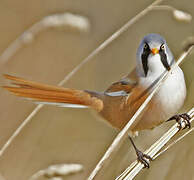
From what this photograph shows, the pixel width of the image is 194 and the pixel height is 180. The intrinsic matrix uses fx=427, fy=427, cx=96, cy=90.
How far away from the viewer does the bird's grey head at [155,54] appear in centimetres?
211

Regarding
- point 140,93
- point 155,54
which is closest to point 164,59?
point 155,54

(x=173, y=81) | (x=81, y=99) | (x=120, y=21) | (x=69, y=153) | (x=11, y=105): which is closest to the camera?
(x=173, y=81)

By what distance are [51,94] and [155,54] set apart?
0.56 metres

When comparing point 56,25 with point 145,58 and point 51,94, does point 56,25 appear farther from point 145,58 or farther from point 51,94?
point 145,58

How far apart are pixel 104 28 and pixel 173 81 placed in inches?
58.7

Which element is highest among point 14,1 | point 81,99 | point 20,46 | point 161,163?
point 14,1

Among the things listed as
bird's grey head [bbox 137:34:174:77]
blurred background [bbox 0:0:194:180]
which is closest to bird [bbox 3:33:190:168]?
bird's grey head [bbox 137:34:174:77]

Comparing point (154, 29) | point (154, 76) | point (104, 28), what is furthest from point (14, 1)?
point (154, 76)

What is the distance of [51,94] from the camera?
218 cm

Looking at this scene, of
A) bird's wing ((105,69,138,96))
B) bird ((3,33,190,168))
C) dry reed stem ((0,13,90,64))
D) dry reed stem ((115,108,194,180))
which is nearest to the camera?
dry reed stem ((115,108,194,180))

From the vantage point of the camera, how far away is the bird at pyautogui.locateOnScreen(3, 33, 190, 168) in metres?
2.09

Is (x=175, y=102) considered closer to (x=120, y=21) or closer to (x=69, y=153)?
(x=69, y=153)

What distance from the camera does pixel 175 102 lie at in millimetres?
2098

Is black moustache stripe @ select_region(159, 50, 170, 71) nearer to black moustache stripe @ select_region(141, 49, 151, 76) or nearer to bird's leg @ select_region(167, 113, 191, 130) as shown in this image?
black moustache stripe @ select_region(141, 49, 151, 76)
